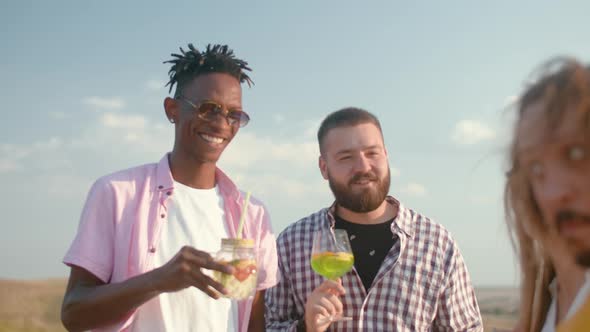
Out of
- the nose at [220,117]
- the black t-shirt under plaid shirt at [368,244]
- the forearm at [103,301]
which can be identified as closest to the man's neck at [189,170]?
the nose at [220,117]

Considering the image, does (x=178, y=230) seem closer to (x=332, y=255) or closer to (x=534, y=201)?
(x=332, y=255)

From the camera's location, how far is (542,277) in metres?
2.18

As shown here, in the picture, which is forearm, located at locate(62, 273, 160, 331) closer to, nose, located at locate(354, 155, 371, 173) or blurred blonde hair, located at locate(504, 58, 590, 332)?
blurred blonde hair, located at locate(504, 58, 590, 332)

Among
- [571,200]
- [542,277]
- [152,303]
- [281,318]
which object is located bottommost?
[281,318]

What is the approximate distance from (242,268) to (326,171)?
1.99 m

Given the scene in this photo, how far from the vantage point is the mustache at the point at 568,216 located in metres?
1.69

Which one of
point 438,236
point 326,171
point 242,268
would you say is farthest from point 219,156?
point 438,236

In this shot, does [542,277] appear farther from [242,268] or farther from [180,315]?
[180,315]

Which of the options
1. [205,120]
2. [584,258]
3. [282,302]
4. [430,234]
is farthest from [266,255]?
[584,258]

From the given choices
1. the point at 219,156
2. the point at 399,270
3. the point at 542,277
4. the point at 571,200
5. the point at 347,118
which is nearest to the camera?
the point at 571,200

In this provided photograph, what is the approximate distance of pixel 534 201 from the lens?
1955mm

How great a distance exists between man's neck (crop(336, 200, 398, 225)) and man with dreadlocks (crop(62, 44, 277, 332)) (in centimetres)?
109

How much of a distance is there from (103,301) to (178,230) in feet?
2.45

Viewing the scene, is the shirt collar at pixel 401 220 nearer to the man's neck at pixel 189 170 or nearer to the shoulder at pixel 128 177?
the man's neck at pixel 189 170
